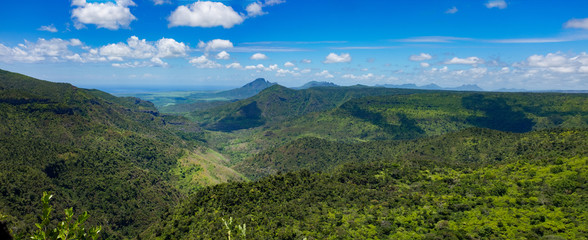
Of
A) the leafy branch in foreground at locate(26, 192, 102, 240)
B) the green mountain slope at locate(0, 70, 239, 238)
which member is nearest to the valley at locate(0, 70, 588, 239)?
the green mountain slope at locate(0, 70, 239, 238)

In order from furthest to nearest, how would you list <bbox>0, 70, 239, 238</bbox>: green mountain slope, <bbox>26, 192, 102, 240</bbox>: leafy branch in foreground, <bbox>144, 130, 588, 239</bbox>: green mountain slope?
<bbox>0, 70, 239, 238</bbox>: green mountain slope, <bbox>144, 130, 588, 239</bbox>: green mountain slope, <bbox>26, 192, 102, 240</bbox>: leafy branch in foreground

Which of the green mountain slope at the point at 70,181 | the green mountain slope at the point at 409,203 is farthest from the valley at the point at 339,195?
the green mountain slope at the point at 70,181

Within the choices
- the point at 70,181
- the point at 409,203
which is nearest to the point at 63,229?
the point at 409,203

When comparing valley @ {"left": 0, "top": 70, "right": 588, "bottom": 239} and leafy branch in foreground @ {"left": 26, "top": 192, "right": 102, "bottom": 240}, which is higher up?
leafy branch in foreground @ {"left": 26, "top": 192, "right": 102, "bottom": 240}

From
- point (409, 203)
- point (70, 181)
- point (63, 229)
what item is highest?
point (63, 229)

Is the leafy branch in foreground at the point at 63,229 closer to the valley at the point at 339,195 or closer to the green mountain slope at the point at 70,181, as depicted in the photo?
the valley at the point at 339,195

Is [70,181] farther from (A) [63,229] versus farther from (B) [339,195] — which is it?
(A) [63,229]

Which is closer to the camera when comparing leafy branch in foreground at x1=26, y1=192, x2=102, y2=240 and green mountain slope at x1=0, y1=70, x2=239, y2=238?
leafy branch in foreground at x1=26, y1=192, x2=102, y2=240

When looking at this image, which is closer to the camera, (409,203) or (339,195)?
(409,203)

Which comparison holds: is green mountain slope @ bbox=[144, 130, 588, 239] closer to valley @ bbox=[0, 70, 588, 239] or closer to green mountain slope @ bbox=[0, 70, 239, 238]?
valley @ bbox=[0, 70, 588, 239]
